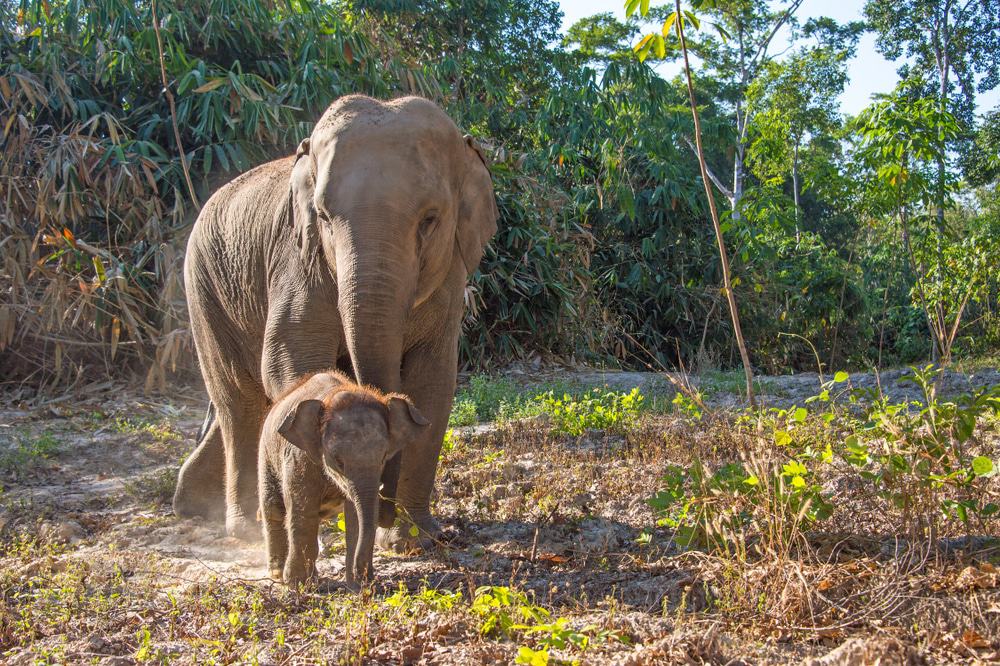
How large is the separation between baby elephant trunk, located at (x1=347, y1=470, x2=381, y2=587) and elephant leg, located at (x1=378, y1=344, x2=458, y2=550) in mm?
1049

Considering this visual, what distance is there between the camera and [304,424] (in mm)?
3281

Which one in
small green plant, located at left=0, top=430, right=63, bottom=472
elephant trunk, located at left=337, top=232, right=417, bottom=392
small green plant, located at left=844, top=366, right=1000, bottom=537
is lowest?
small green plant, located at left=0, top=430, right=63, bottom=472

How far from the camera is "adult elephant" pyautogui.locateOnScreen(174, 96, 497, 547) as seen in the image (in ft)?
12.2

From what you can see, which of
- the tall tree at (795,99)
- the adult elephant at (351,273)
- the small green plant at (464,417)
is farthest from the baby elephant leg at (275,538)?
the tall tree at (795,99)

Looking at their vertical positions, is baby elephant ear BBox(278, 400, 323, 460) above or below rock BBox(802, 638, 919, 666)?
above

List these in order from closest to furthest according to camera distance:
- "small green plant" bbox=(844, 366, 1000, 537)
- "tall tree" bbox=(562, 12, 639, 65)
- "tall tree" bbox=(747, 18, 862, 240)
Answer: "small green plant" bbox=(844, 366, 1000, 537) < "tall tree" bbox=(747, 18, 862, 240) < "tall tree" bbox=(562, 12, 639, 65)

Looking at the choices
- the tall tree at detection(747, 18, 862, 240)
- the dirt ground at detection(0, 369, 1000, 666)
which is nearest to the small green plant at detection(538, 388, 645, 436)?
the dirt ground at detection(0, 369, 1000, 666)

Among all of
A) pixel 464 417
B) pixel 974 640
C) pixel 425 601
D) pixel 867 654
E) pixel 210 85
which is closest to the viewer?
pixel 867 654

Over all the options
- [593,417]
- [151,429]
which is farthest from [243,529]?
[151,429]

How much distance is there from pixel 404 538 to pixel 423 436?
18.1 inches

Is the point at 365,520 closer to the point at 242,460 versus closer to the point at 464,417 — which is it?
the point at 242,460

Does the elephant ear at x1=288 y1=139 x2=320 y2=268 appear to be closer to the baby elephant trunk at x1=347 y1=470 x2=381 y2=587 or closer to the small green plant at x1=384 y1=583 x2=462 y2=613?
the baby elephant trunk at x1=347 y1=470 x2=381 y2=587

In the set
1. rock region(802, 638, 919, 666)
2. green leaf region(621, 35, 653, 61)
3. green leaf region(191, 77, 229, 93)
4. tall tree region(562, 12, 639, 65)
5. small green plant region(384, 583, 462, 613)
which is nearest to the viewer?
rock region(802, 638, 919, 666)

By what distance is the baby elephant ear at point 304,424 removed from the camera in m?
3.28
